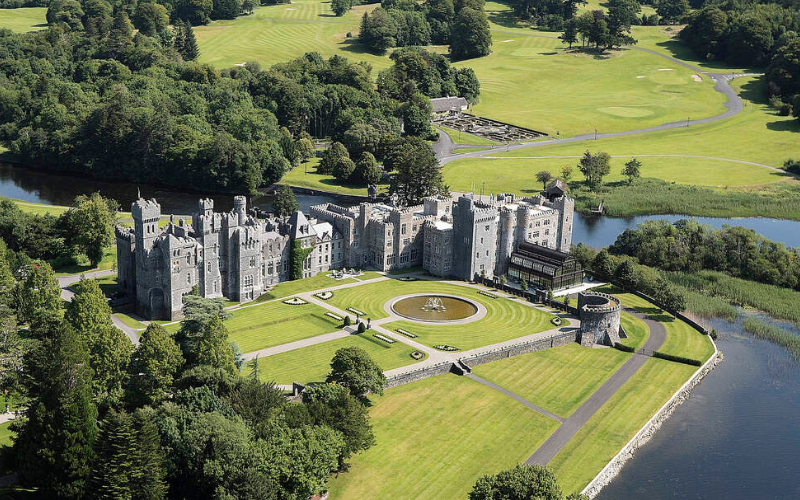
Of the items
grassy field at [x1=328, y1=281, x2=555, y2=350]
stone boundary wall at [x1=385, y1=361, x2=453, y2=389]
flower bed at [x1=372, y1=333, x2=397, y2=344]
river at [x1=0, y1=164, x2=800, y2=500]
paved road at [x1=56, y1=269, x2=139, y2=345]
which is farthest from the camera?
grassy field at [x1=328, y1=281, x2=555, y2=350]

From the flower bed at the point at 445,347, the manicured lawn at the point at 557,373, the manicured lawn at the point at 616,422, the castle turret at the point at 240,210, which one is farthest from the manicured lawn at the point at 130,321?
the manicured lawn at the point at 616,422

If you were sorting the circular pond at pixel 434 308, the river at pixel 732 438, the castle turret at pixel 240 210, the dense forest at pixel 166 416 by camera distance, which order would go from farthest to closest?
the castle turret at pixel 240 210
the circular pond at pixel 434 308
the river at pixel 732 438
the dense forest at pixel 166 416

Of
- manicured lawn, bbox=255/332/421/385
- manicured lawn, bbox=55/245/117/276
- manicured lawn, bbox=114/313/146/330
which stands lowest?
manicured lawn, bbox=255/332/421/385

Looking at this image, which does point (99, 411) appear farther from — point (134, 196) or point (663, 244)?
point (134, 196)

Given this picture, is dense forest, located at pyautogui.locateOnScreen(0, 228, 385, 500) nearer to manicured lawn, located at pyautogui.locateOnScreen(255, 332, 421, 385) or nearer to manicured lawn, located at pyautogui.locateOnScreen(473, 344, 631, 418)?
manicured lawn, located at pyautogui.locateOnScreen(255, 332, 421, 385)

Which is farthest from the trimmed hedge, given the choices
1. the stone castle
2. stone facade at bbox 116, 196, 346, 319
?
stone facade at bbox 116, 196, 346, 319

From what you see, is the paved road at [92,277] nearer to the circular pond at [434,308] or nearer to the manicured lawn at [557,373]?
the circular pond at [434,308]
